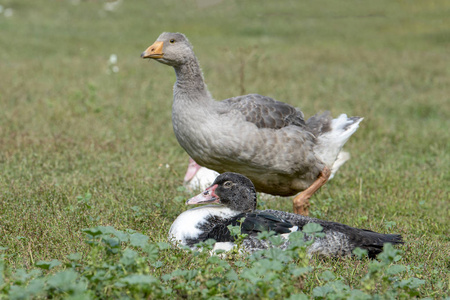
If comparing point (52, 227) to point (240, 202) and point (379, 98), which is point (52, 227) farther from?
point (379, 98)

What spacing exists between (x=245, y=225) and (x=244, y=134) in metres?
1.13

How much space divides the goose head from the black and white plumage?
1.24m

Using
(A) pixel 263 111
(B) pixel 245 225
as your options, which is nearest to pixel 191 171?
(A) pixel 263 111

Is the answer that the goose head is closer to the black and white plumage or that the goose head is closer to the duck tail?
the black and white plumage

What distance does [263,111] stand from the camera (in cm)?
564

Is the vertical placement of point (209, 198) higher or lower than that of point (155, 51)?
lower

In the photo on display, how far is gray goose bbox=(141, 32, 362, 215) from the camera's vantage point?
5.23 meters

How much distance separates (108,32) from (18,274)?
59.1 ft

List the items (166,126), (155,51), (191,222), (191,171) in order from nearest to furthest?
(191,222), (155,51), (191,171), (166,126)

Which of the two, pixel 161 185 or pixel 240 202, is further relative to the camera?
pixel 161 185

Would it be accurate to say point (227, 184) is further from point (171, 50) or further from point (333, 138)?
point (333, 138)

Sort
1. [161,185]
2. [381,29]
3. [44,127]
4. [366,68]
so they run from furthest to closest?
[381,29]
[366,68]
[44,127]
[161,185]

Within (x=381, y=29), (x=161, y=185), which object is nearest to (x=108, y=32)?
(x=381, y=29)

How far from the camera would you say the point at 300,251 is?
3186mm
